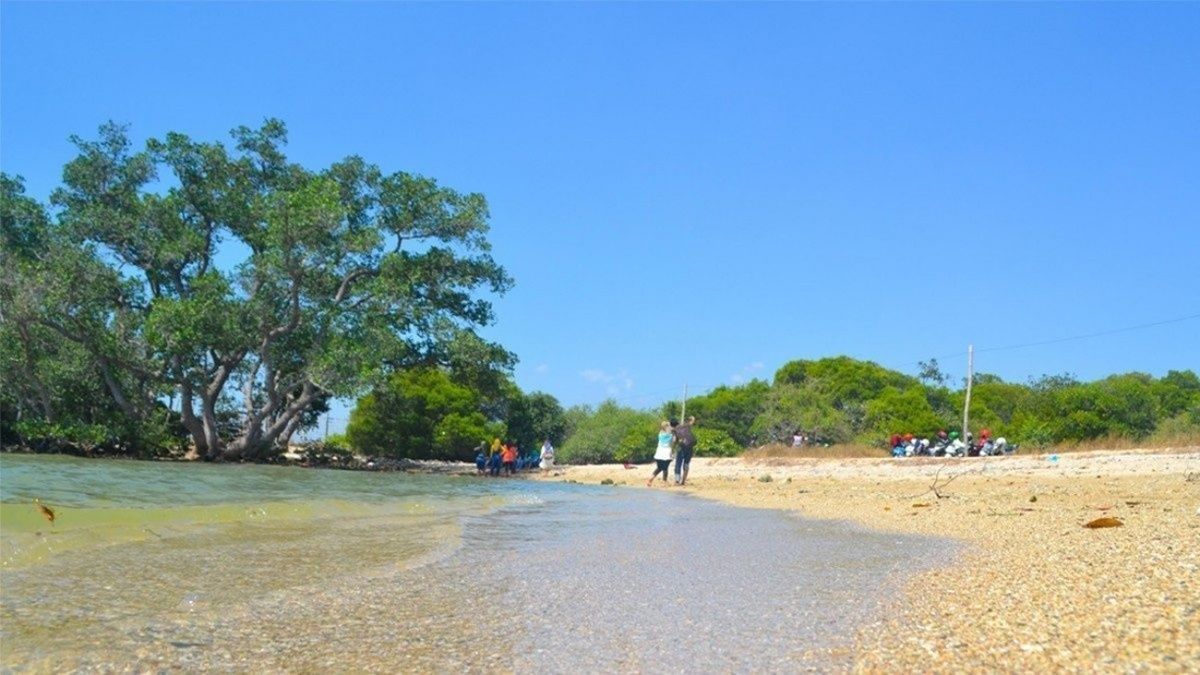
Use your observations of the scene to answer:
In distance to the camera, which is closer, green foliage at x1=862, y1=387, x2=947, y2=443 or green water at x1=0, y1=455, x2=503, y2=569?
green water at x1=0, y1=455, x2=503, y2=569

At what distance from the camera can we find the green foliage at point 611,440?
4209 centimetres

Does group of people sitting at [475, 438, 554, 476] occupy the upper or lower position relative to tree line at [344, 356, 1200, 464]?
lower

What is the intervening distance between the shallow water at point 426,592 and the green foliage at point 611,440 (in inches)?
1353

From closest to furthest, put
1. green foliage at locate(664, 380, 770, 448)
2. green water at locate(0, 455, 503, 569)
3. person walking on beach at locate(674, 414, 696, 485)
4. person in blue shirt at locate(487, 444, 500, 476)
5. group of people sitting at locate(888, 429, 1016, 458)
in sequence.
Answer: green water at locate(0, 455, 503, 569)
person walking on beach at locate(674, 414, 696, 485)
group of people sitting at locate(888, 429, 1016, 458)
person in blue shirt at locate(487, 444, 500, 476)
green foliage at locate(664, 380, 770, 448)

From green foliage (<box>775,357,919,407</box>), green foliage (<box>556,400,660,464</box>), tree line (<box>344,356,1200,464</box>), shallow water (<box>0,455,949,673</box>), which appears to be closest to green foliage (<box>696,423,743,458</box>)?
tree line (<box>344,356,1200,464</box>)

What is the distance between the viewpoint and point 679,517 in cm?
902

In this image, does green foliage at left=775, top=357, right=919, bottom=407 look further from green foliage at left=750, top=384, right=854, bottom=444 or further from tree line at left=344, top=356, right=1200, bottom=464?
green foliage at left=750, top=384, right=854, bottom=444

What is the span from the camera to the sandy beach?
112 inches

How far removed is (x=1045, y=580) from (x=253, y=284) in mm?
23547

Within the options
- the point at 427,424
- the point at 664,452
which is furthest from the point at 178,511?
the point at 427,424

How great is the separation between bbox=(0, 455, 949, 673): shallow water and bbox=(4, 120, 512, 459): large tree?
17.1 m

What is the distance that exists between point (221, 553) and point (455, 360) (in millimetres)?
22507

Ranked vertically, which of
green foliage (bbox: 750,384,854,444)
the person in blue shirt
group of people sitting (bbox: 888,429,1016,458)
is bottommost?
the person in blue shirt

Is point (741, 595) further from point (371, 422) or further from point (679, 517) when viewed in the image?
point (371, 422)
